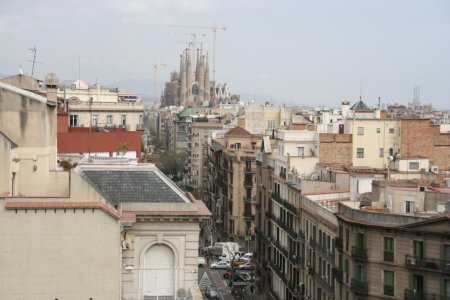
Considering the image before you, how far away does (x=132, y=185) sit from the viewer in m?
34.6

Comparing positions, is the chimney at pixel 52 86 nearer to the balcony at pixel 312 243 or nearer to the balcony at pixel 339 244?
the balcony at pixel 339 244

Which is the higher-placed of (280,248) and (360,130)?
(360,130)

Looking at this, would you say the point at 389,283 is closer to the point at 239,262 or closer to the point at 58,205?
the point at 58,205

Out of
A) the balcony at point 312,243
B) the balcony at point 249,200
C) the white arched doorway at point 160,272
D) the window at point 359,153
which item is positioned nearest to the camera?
the white arched doorway at point 160,272

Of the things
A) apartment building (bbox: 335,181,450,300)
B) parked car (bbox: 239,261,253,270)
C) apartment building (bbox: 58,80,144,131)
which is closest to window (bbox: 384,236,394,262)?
apartment building (bbox: 335,181,450,300)

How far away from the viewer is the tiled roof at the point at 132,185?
33.9 metres

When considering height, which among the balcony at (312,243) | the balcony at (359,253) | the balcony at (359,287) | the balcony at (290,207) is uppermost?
the balcony at (290,207)

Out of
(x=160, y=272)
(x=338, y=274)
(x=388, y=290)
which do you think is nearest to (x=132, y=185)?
(x=160, y=272)

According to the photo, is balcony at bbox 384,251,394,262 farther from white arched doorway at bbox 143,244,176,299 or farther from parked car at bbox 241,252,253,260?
parked car at bbox 241,252,253,260

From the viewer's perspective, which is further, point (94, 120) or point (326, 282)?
point (94, 120)

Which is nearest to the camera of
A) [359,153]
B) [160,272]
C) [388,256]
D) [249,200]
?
[160,272]

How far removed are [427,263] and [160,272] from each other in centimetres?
1757

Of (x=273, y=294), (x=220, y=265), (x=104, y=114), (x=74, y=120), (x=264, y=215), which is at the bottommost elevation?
(x=220, y=265)

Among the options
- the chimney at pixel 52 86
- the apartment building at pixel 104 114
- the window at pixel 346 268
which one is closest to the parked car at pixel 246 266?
the apartment building at pixel 104 114
